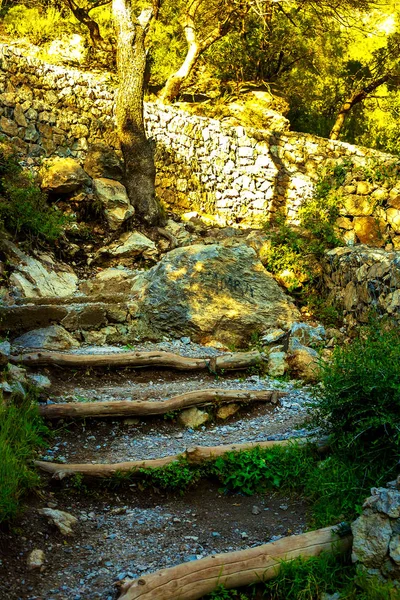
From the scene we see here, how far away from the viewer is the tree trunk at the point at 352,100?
19.8 metres

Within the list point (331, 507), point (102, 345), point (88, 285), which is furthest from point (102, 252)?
point (331, 507)

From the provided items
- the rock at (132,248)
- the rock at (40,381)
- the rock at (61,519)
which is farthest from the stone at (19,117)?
the rock at (61,519)

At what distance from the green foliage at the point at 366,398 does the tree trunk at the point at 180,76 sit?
1332 cm

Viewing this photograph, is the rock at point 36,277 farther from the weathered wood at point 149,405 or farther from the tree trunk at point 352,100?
the tree trunk at point 352,100

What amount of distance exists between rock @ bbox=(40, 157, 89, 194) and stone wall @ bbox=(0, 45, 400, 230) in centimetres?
162

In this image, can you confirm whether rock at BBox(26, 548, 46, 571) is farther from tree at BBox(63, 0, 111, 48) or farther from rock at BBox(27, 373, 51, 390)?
tree at BBox(63, 0, 111, 48)

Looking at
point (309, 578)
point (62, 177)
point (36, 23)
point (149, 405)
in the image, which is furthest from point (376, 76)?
point (309, 578)

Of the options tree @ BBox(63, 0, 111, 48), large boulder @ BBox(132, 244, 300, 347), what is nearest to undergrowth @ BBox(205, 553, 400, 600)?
large boulder @ BBox(132, 244, 300, 347)

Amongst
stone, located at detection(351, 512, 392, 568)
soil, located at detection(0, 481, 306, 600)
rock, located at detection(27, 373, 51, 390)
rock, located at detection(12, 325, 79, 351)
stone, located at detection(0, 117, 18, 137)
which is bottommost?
rock, located at detection(12, 325, 79, 351)

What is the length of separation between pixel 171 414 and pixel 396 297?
3.86m

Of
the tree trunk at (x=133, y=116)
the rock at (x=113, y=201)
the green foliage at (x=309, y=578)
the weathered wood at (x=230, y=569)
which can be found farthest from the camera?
the tree trunk at (x=133, y=116)

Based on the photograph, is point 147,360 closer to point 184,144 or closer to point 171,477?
point 171,477

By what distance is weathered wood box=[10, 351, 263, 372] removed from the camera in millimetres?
7230

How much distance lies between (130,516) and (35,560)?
95cm
